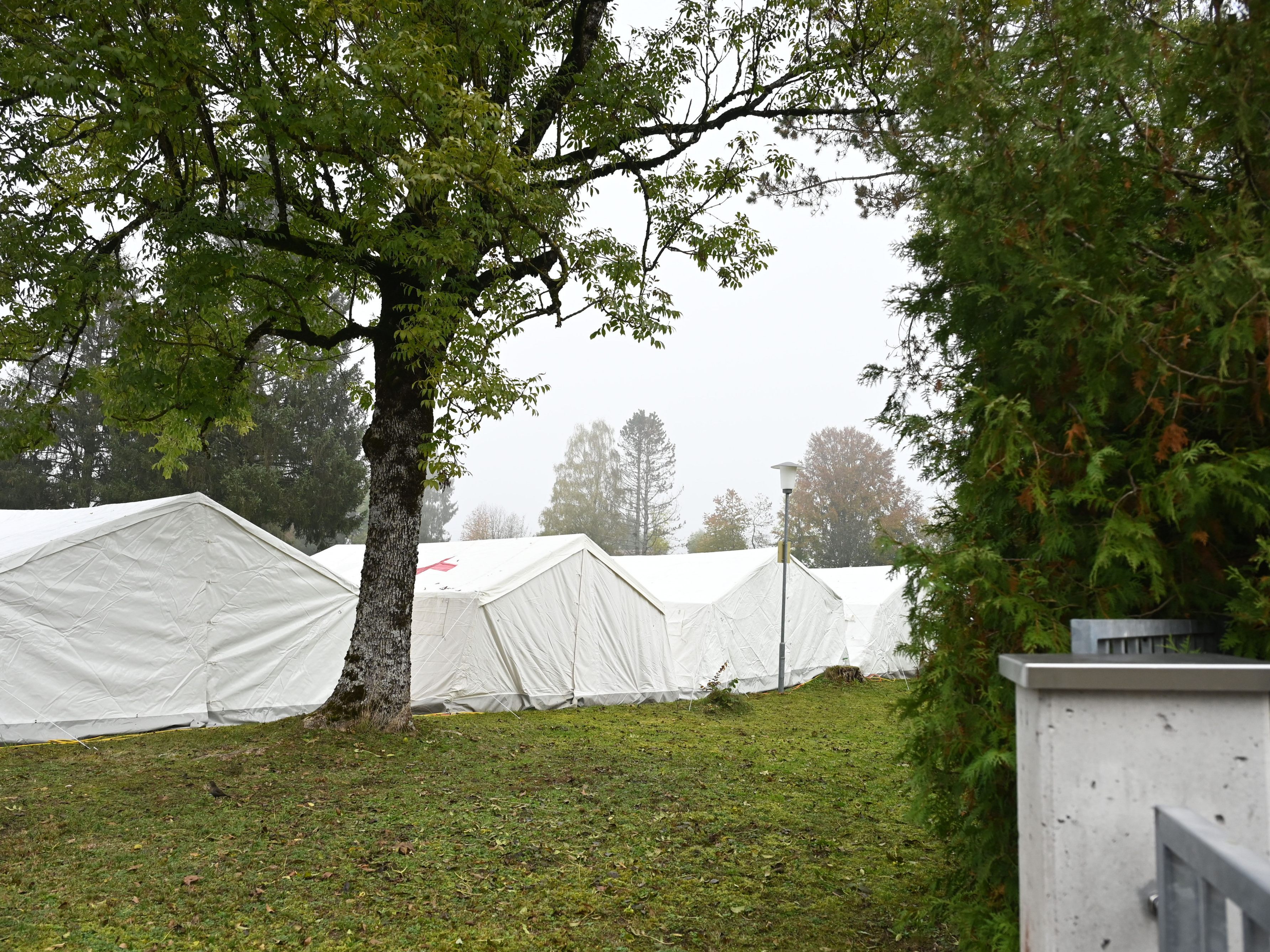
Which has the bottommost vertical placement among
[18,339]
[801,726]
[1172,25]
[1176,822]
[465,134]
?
[801,726]

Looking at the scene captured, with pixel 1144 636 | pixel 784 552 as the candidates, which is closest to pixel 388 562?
pixel 1144 636

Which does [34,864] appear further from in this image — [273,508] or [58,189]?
[273,508]

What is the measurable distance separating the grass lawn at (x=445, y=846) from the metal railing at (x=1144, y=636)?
2.06 meters

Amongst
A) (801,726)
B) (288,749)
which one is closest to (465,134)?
(288,749)

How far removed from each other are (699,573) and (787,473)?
256 cm

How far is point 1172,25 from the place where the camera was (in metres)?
2.64

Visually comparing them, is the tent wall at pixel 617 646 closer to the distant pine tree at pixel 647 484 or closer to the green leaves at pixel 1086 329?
the green leaves at pixel 1086 329

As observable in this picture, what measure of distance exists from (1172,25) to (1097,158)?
48 centimetres

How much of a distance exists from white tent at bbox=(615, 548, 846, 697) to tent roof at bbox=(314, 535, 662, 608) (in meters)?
1.15

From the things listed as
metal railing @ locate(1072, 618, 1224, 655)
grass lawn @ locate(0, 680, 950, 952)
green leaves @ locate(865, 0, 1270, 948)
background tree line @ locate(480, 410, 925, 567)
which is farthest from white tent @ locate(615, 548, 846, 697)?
background tree line @ locate(480, 410, 925, 567)

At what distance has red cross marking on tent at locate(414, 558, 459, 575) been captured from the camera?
13.9 m

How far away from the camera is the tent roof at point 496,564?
1255cm

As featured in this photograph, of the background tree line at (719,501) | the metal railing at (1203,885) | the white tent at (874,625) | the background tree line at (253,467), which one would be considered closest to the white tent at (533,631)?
the white tent at (874,625)

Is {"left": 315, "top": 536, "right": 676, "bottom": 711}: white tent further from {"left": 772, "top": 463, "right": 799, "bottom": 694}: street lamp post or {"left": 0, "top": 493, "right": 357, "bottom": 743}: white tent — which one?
{"left": 772, "top": 463, "right": 799, "bottom": 694}: street lamp post
